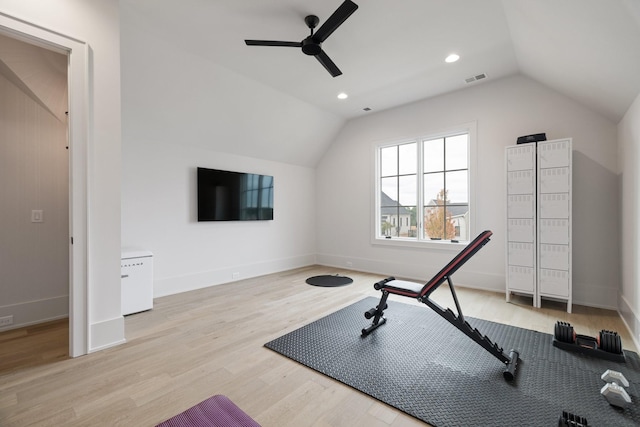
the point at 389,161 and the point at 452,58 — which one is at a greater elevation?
the point at 452,58

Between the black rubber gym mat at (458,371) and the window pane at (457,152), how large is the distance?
2.58 m

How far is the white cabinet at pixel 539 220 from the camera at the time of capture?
321 cm

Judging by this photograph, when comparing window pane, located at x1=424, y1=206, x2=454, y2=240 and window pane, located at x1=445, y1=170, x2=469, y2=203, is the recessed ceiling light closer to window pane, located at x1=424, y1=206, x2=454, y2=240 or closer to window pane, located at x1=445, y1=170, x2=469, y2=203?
window pane, located at x1=445, y1=170, x2=469, y2=203

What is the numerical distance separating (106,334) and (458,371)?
2832 mm

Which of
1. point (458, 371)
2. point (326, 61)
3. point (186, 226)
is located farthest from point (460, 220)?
point (186, 226)

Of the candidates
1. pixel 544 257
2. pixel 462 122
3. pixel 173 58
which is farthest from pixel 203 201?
pixel 544 257

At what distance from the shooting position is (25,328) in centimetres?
276

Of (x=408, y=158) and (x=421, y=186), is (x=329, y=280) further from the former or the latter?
(x=408, y=158)

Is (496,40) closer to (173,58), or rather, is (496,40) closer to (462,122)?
(462,122)

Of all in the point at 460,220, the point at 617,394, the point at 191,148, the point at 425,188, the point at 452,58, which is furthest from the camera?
the point at 425,188

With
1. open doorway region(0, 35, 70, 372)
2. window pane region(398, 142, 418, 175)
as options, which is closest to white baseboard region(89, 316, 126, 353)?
open doorway region(0, 35, 70, 372)

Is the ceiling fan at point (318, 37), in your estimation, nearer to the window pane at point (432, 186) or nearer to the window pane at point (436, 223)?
the window pane at point (432, 186)

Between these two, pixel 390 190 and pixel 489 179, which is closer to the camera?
pixel 489 179

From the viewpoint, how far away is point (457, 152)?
4.51 m
